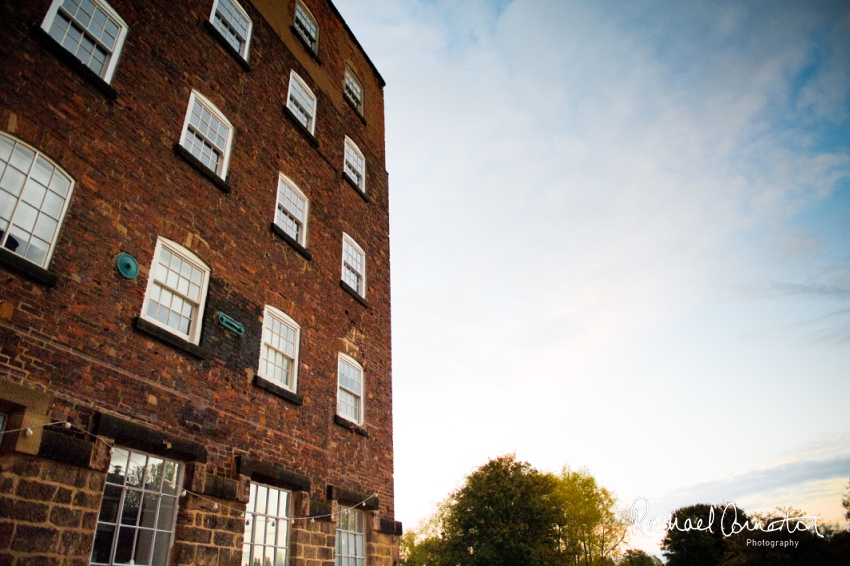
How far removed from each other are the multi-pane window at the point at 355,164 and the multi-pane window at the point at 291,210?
11.1 ft

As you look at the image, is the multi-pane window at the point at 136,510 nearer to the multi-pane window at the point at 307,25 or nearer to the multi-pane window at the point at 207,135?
the multi-pane window at the point at 207,135

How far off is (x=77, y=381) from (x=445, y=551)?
35445mm

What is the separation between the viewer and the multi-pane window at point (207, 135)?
948 centimetres

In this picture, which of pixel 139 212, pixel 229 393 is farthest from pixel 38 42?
pixel 229 393

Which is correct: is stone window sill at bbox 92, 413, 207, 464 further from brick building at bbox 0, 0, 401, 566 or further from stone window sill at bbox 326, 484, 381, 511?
stone window sill at bbox 326, 484, 381, 511

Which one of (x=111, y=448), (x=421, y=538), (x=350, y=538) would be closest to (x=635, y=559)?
(x=421, y=538)

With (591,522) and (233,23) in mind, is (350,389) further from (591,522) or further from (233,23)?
(591,522)

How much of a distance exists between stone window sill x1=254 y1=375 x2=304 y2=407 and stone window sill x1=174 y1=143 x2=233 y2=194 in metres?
3.72

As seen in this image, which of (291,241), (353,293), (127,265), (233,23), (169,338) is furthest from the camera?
(353,293)

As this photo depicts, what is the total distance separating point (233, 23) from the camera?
1199cm

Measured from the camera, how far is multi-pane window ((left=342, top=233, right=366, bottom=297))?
43.9ft

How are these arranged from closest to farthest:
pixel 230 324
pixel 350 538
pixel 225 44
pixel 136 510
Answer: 1. pixel 136 510
2. pixel 230 324
3. pixel 350 538
4. pixel 225 44

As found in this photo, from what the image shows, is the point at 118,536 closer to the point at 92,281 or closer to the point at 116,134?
the point at 92,281

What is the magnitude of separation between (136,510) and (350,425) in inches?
200
